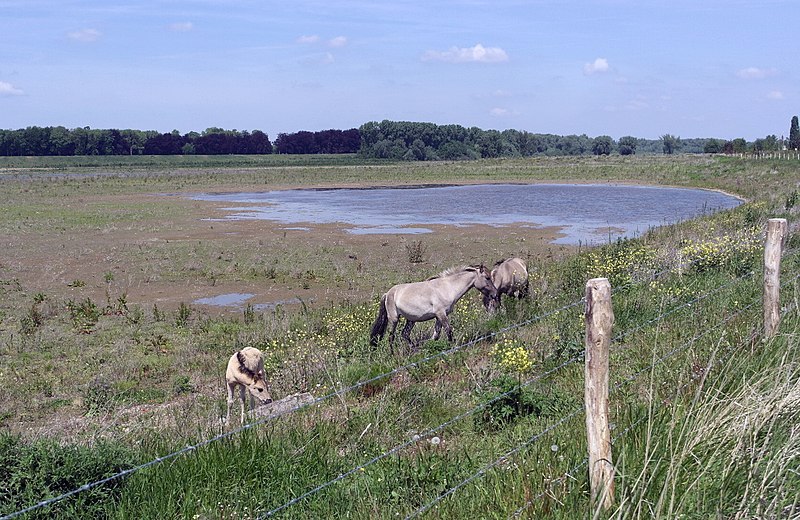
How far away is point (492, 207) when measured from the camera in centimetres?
5053

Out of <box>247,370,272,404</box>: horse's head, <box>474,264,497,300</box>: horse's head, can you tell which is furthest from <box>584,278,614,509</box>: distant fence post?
<box>474,264,497,300</box>: horse's head

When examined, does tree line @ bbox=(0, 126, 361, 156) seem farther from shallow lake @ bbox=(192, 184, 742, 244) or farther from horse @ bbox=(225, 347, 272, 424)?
horse @ bbox=(225, 347, 272, 424)

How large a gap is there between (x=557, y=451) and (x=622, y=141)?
644 ft

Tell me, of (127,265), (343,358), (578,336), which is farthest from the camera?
(127,265)

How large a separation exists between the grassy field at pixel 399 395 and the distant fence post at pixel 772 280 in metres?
0.19

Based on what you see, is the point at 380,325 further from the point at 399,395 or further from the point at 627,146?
the point at 627,146

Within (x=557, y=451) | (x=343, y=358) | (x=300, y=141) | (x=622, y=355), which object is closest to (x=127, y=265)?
(x=343, y=358)

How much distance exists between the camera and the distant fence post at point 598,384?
4.35 m

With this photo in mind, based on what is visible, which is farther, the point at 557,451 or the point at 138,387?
the point at 138,387

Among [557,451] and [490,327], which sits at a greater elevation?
[557,451]

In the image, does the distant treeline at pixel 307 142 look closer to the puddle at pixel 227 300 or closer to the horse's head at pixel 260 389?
the puddle at pixel 227 300

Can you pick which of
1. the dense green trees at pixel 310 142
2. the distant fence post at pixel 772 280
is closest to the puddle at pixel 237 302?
the distant fence post at pixel 772 280

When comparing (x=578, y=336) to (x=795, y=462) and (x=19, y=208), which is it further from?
(x=19, y=208)

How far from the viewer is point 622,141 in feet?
630
